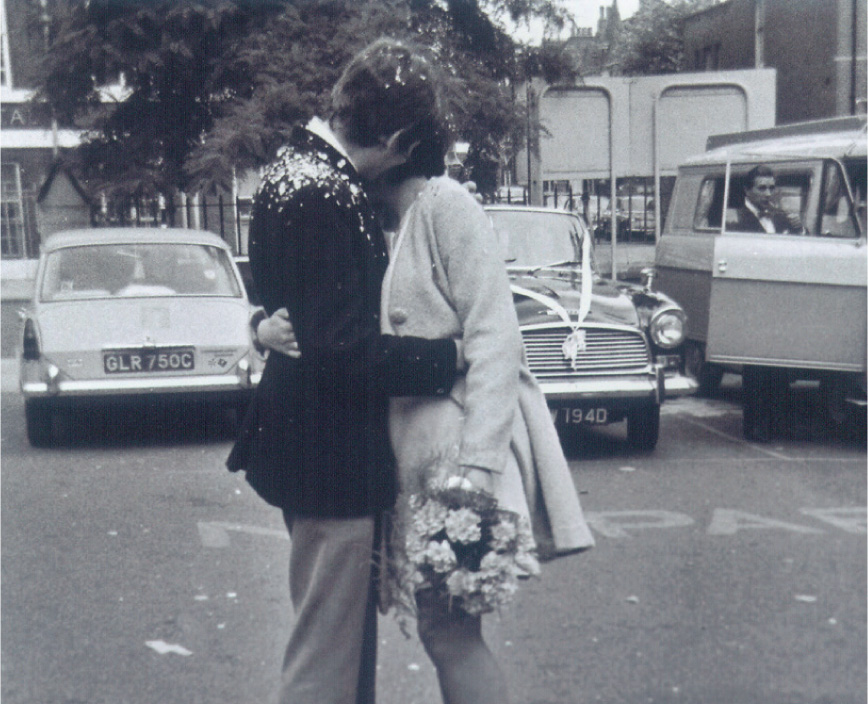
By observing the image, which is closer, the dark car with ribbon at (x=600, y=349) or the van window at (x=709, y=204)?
the dark car with ribbon at (x=600, y=349)

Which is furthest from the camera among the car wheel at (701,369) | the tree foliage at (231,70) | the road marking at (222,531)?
the tree foliage at (231,70)

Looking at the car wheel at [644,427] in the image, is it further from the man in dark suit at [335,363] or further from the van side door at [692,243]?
the man in dark suit at [335,363]

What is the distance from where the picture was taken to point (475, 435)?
264cm

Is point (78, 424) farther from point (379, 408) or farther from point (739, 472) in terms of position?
point (379, 408)

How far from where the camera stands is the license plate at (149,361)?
29.4ft

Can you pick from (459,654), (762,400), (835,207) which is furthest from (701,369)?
(459,654)

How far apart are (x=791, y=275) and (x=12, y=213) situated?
27.7 m

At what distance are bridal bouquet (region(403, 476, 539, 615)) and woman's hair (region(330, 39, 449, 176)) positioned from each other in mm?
698

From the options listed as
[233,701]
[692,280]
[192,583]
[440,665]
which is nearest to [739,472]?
[692,280]

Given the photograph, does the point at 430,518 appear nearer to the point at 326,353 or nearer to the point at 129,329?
the point at 326,353

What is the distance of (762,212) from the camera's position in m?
9.25

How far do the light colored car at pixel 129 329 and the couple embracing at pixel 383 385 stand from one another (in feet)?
20.9

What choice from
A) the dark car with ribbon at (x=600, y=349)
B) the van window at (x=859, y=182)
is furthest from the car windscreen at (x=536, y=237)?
the van window at (x=859, y=182)

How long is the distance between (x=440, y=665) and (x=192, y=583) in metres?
3.01
